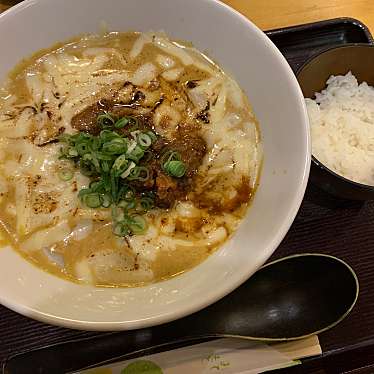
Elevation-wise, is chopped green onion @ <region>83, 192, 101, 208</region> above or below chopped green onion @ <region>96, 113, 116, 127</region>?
below

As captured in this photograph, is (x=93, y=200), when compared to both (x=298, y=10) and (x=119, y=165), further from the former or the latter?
(x=298, y=10)

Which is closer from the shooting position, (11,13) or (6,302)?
(6,302)

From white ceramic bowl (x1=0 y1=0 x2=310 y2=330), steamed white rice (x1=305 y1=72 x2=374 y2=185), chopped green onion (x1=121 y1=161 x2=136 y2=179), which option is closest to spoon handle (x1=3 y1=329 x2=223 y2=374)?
white ceramic bowl (x1=0 y1=0 x2=310 y2=330)

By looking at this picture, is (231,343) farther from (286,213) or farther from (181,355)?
(286,213)

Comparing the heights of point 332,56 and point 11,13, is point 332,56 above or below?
below

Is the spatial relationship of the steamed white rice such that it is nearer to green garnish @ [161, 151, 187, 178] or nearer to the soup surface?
the soup surface

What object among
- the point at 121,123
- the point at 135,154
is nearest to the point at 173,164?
the point at 135,154

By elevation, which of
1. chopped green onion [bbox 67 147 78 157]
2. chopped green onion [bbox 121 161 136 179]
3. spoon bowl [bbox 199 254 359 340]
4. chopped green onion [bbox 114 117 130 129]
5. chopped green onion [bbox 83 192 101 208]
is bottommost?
spoon bowl [bbox 199 254 359 340]

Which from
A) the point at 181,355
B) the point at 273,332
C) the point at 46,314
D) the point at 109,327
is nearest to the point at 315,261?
the point at 273,332
